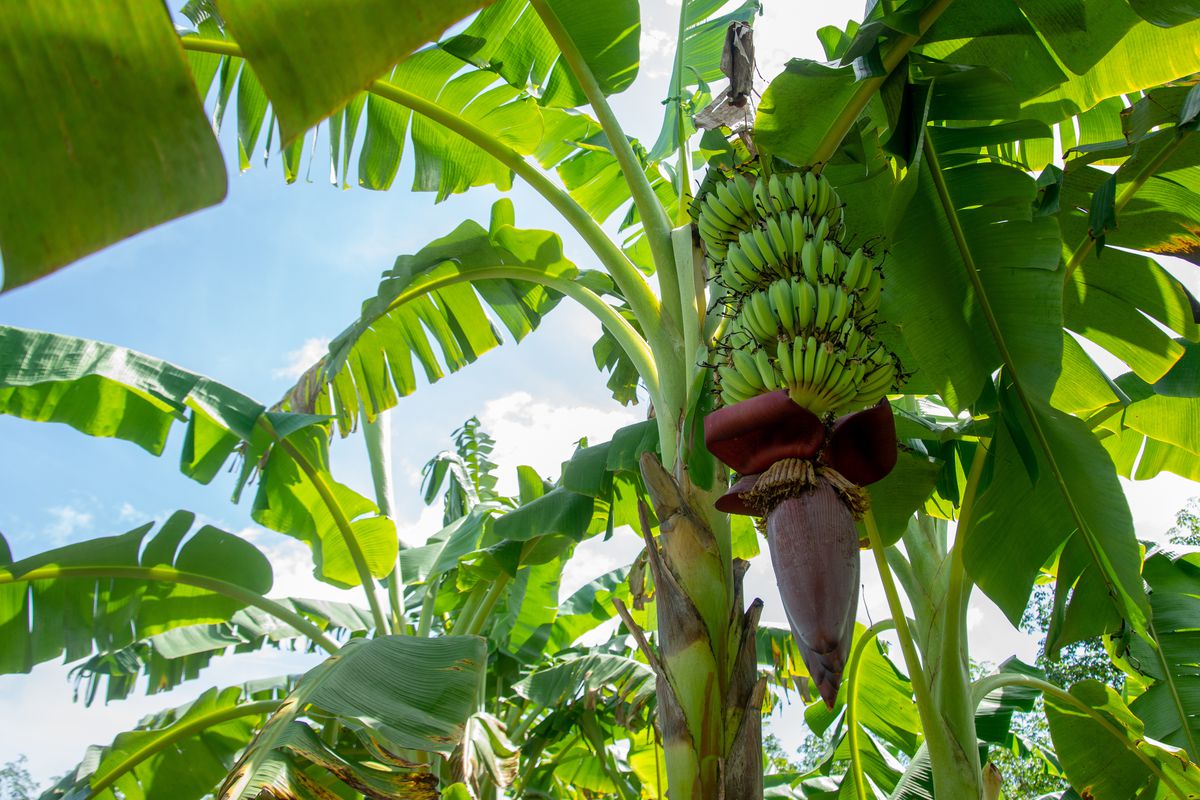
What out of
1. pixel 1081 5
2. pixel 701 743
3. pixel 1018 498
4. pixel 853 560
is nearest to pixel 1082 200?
pixel 1081 5

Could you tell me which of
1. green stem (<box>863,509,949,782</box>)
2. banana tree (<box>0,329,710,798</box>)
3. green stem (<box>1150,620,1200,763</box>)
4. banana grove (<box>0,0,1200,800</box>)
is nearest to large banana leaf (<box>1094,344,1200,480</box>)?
banana grove (<box>0,0,1200,800</box>)

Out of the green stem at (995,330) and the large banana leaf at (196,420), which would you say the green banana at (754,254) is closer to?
the green stem at (995,330)

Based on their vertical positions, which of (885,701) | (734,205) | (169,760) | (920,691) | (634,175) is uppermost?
(634,175)

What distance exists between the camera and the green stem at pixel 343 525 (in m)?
3.17

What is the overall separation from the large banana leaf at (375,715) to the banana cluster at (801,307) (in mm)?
1027

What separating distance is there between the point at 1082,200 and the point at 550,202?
1460 millimetres

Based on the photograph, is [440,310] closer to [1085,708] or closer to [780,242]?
[780,242]

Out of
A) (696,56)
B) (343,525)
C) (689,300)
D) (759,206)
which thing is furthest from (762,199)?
(343,525)

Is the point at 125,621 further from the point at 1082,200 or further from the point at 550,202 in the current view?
the point at 1082,200

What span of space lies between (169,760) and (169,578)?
2.16 ft

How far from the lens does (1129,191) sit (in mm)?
2012

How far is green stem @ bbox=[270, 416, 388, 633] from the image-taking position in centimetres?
317

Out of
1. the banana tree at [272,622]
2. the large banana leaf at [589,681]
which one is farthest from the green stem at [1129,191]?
the large banana leaf at [589,681]

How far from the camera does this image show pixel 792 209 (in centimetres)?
167
